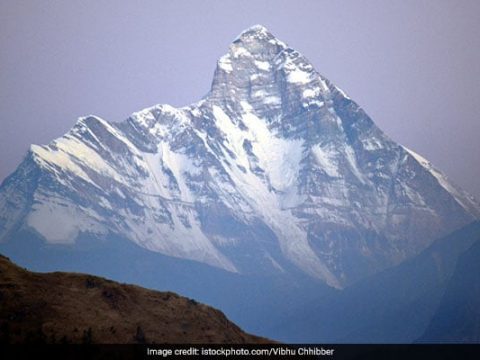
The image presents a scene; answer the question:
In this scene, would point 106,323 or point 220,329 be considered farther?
point 220,329

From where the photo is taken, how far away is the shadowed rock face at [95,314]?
13338 cm

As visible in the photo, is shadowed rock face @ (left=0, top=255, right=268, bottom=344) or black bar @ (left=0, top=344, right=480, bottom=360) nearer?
black bar @ (left=0, top=344, right=480, bottom=360)

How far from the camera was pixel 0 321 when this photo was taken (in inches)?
5221

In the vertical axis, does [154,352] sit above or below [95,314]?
below

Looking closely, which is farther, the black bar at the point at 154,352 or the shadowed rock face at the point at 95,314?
the shadowed rock face at the point at 95,314

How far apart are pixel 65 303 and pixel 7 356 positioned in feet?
77.1

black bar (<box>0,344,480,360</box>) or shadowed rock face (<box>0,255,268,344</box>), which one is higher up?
shadowed rock face (<box>0,255,268,344</box>)

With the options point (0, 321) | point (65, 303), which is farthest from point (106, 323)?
point (0, 321)

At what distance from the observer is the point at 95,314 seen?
143 meters

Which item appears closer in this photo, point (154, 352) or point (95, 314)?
point (154, 352)

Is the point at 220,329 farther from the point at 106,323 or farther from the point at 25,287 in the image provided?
the point at 25,287

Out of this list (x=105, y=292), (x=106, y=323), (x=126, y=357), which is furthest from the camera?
(x=105, y=292)

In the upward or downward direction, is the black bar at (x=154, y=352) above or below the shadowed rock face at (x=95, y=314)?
below

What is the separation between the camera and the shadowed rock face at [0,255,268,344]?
438 ft
